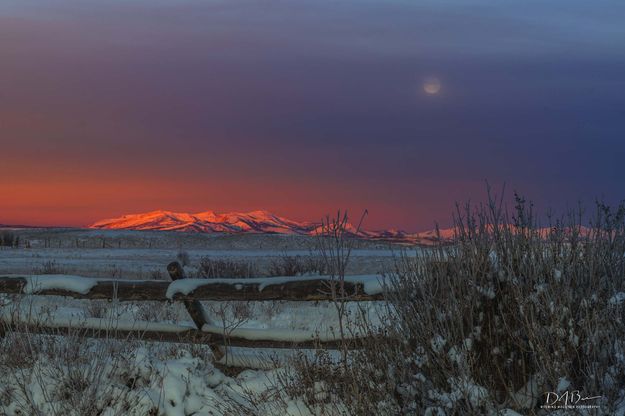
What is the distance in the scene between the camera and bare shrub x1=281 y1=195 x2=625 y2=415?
457 centimetres

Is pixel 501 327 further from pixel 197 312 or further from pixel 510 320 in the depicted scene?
pixel 197 312

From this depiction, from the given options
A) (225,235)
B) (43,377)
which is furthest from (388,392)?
(225,235)

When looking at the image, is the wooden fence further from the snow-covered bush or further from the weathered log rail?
the snow-covered bush

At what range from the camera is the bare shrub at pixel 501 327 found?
180 inches

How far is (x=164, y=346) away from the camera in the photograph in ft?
27.9

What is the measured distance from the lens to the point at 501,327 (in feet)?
16.3

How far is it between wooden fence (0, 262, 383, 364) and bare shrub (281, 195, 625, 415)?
1.41 metres

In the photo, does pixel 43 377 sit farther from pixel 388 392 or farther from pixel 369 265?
pixel 369 265

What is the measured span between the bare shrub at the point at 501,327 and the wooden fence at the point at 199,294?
4.64 ft

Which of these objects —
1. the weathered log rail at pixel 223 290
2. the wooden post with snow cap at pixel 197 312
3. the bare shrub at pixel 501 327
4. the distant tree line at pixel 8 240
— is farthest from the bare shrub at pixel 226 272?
the distant tree line at pixel 8 240

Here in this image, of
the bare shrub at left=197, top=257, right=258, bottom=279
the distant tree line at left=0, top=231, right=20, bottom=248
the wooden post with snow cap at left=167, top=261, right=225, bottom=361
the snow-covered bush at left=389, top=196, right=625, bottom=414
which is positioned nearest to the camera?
Answer: the snow-covered bush at left=389, top=196, right=625, bottom=414

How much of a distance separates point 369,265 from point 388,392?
1627cm

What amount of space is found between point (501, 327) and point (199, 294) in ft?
11.3

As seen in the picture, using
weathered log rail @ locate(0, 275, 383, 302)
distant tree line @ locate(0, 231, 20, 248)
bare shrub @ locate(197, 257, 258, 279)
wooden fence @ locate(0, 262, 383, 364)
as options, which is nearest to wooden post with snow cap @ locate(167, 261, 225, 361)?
wooden fence @ locate(0, 262, 383, 364)
